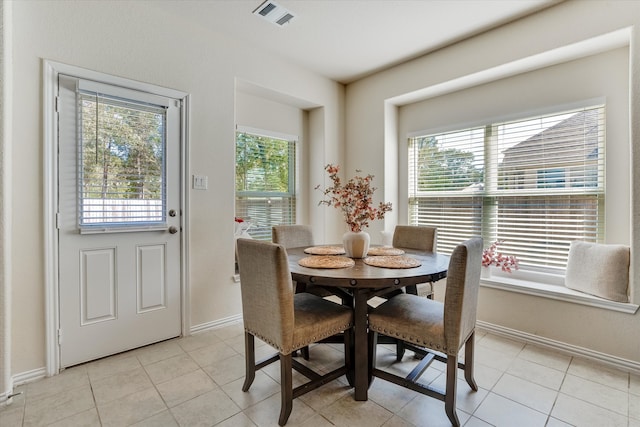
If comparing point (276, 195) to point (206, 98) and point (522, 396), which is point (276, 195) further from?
point (522, 396)

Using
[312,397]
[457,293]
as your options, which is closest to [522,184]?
[457,293]

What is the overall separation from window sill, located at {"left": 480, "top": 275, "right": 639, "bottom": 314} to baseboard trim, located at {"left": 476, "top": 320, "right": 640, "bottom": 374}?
322 mm

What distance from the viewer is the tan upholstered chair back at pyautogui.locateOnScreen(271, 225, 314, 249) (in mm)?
2666

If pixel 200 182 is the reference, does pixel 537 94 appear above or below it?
above

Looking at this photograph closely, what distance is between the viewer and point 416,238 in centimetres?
265

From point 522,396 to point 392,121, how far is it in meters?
2.77

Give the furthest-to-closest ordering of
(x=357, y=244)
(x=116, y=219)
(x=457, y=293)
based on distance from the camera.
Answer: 1. (x=116, y=219)
2. (x=357, y=244)
3. (x=457, y=293)

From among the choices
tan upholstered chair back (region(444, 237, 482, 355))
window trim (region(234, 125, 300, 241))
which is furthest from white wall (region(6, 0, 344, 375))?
tan upholstered chair back (region(444, 237, 482, 355))

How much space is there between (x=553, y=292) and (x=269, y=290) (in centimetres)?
217

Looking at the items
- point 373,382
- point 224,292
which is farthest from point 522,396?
point 224,292

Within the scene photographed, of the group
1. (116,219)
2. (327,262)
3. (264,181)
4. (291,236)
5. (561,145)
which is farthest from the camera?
(264,181)

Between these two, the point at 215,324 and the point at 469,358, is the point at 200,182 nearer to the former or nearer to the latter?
the point at 215,324

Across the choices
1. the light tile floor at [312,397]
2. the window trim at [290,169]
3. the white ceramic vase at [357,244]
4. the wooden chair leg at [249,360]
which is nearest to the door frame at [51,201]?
the light tile floor at [312,397]

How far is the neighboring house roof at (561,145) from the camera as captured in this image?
2.41 m
